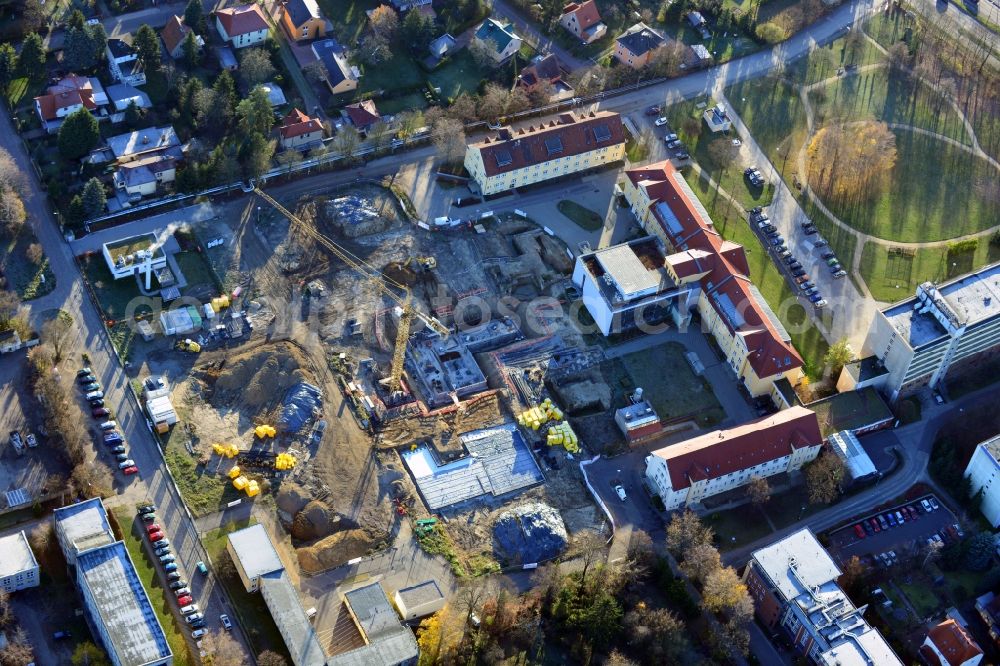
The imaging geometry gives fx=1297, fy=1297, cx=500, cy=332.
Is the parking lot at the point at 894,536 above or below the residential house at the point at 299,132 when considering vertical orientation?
below

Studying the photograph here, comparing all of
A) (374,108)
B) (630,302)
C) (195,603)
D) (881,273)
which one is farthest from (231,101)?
(881,273)

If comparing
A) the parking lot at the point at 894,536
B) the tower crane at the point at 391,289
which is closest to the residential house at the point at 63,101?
the tower crane at the point at 391,289

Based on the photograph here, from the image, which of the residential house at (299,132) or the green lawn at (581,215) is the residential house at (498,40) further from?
the residential house at (299,132)

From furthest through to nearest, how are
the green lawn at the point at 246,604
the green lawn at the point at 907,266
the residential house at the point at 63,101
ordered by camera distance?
1. the residential house at the point at 63,101
2. the green lawn at the point at 907,266
3. the green lawn at the point at 246,604

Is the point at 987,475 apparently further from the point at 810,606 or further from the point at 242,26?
the point at 242,26

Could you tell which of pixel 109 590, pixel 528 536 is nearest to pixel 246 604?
pixel 109 590

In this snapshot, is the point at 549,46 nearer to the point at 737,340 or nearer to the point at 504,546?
the point at 737,340

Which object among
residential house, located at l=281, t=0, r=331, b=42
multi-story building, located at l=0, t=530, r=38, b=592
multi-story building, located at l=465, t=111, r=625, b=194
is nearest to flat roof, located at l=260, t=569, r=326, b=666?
multi-story building, located at l=0, t=530, r=38, b=592
